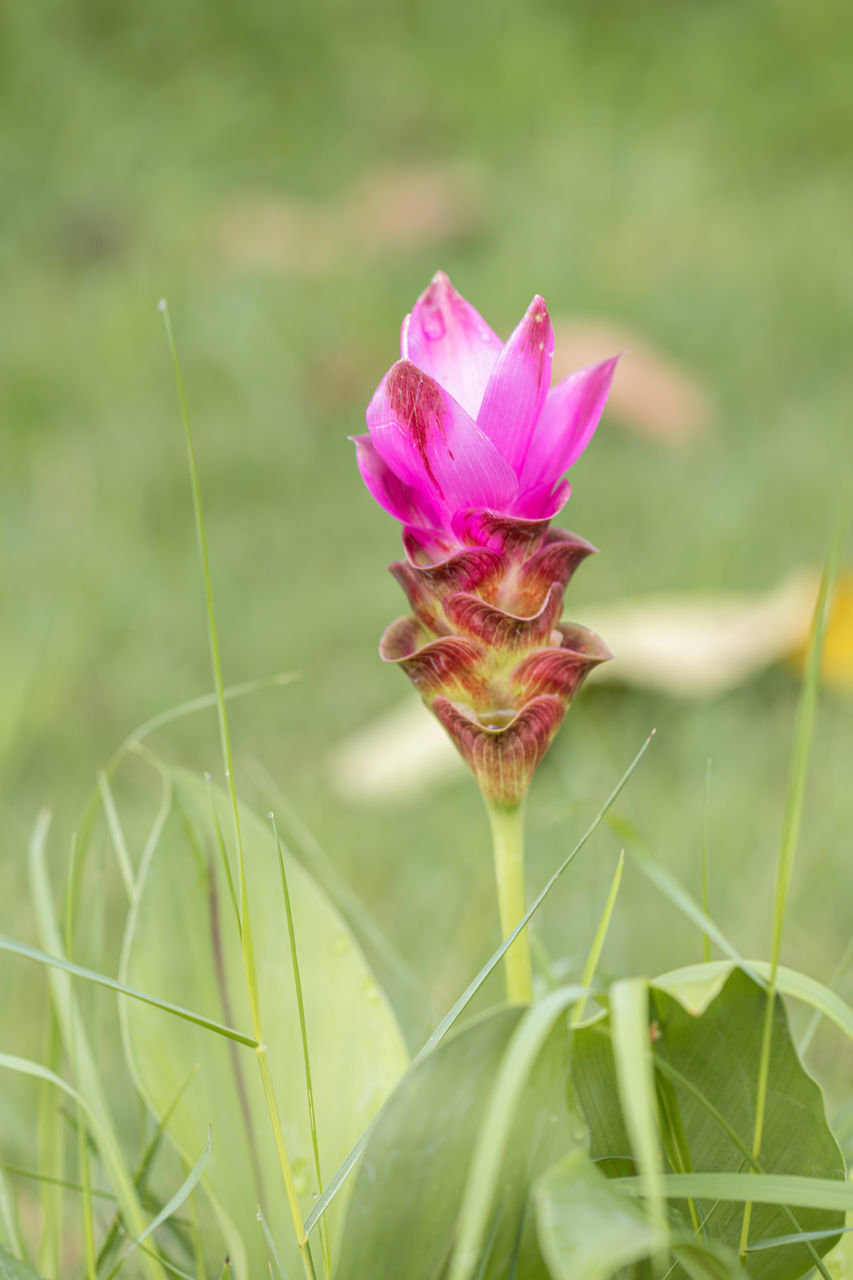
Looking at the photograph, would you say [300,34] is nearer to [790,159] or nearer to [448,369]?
[790,159]

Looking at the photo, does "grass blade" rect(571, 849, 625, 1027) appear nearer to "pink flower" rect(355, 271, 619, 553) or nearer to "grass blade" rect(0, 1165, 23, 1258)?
"pink flower" rect(355, 271, 619, 553)

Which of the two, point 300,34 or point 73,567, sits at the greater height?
point 300,34

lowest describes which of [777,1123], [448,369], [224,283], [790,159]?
[777,1123]

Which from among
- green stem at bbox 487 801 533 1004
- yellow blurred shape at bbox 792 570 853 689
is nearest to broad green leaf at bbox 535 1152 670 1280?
green stem at bbox 487 801 533 1004

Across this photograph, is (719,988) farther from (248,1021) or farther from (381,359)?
(381,359)

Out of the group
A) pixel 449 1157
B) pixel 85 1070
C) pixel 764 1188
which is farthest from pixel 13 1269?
pixel 764 1188

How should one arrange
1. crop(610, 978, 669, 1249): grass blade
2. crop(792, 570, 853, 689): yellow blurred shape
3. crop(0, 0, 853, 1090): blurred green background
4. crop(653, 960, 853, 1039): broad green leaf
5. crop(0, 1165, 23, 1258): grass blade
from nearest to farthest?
1. crop(610, 978, 669, 1249): grass blade
2. crop(653, 960, 853, 1039): broad green leaf
3. crop(0, 1165, 23, 1258): grass blade
4. crop(0, 0, 853, 1090): blurred green background
5. crop(792, 570, 853, 689): yellow blurred shape

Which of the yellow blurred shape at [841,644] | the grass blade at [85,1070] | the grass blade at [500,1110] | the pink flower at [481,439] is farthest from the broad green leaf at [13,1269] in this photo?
the yellow blurred shape at [841,644]

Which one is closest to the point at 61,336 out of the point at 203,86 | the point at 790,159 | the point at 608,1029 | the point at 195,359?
the point at 195,359

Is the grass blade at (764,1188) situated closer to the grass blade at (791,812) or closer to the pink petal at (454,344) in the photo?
the grass blade at (791,812)
